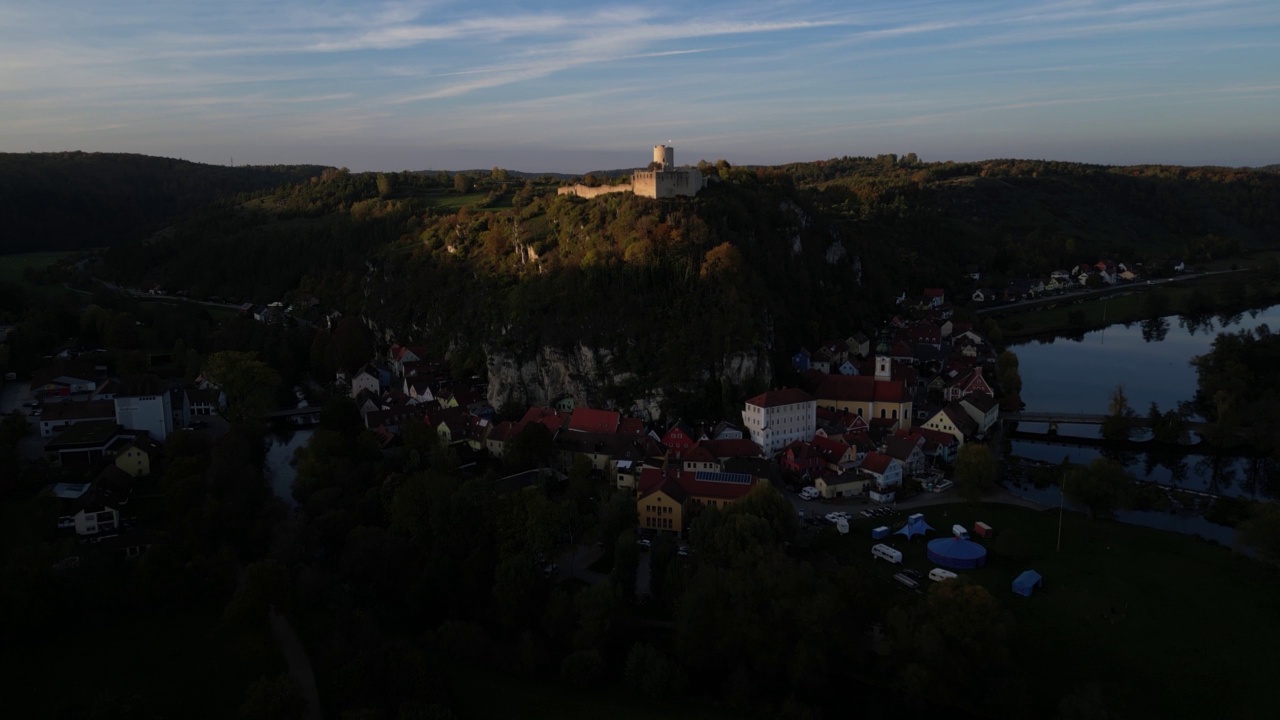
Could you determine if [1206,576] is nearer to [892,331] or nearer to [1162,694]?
[1162,694]

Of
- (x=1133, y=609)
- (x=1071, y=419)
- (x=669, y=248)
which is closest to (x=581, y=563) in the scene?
(x=1133, y=609)

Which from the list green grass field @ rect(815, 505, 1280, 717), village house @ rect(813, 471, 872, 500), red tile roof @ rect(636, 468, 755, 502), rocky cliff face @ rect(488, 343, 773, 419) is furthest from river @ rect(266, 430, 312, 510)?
green grass field @ rect(815, 505, 1280, 717)

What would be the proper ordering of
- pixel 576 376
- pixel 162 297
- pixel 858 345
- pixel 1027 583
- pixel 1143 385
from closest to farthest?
pixel 1027 583, pixel 576 376, pixel 1143 385, pixel 858 345, pixel 162 297

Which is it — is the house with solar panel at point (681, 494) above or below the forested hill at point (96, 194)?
below

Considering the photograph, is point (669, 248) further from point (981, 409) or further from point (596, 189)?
point (981, 409)

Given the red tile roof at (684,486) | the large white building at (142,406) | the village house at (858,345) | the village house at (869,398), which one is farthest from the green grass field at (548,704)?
the village house at (858,345)

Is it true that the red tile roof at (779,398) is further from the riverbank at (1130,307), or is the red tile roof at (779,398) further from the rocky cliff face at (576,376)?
the riverbank at (1130,307)
